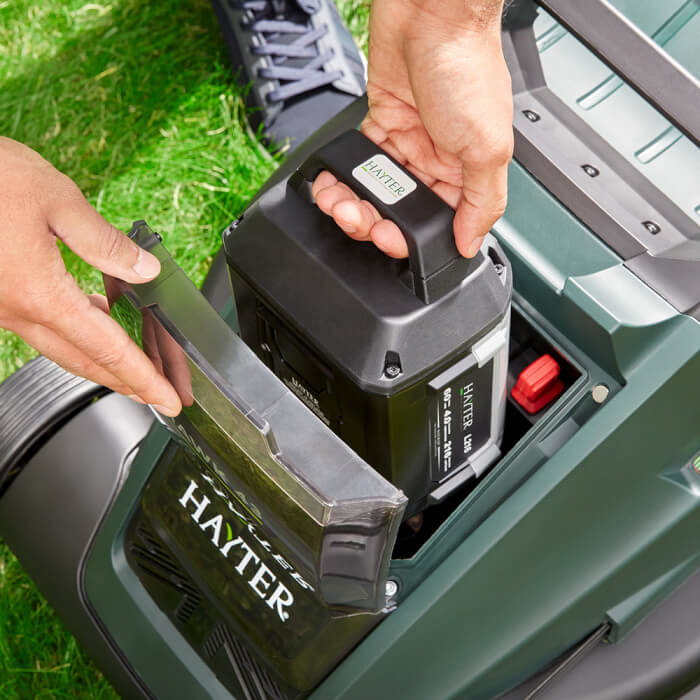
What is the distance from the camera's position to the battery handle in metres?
0.85

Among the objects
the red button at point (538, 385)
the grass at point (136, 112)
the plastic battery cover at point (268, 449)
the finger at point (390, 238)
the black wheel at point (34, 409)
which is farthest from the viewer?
the grass at point (136, 112)

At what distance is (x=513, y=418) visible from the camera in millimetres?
1096

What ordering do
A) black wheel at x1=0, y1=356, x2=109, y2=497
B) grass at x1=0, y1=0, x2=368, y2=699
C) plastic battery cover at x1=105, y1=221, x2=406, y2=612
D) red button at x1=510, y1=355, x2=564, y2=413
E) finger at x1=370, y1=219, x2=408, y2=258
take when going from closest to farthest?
plastic battery cover at x1=105, y1=221, x2=406, y2=612 < finger at x1=370, y1=219, x2=408, y2=258 < red button at x1=510, y1=355, x2=564, y2=413 < black wheel at x1=0, y1=356, x2=109, y2=497 < grass at x1=0, y1=0, x2=368, y2=699

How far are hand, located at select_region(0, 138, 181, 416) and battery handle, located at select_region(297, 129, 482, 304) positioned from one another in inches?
7.9

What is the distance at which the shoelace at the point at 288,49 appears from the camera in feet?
6.51

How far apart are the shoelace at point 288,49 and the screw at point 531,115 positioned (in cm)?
96

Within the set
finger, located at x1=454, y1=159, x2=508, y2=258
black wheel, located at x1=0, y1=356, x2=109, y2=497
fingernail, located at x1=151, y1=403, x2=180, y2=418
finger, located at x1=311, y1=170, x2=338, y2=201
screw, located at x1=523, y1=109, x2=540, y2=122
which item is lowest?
black wheel, located at x1=0, y1=356, x2=109, y2=497

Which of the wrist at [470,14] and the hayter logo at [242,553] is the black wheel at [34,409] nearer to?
the hayter logo at [242,553]

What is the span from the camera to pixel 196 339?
832mm

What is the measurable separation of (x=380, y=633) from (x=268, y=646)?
138 millimetres

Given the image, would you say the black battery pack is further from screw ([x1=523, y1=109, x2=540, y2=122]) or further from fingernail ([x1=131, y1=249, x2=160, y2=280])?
screw ([x1=523, y1=109, x2=540, y2=122])

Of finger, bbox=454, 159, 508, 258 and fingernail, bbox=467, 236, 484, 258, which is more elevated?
finger, bbox=454, 159, 508, 258

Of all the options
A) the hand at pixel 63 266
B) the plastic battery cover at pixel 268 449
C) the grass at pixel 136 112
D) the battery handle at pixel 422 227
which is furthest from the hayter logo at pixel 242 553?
the grass at pixel 136 112

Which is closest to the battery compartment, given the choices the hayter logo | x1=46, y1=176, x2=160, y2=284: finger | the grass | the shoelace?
the hayter logo
